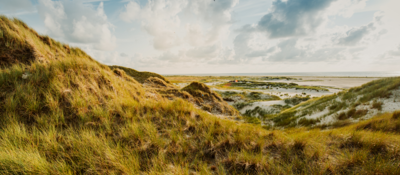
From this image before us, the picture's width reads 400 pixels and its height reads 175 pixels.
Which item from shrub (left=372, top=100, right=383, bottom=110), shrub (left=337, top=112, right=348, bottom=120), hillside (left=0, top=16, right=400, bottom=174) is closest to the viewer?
hillside (left=0, top=16, right=400, bottom=174)

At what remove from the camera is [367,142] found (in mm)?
3299

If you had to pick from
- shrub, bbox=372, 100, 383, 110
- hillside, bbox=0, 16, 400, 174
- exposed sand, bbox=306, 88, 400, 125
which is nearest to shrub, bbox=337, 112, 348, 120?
exposed sand, bbox=306, 88, 400, 125

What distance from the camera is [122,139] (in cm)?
332

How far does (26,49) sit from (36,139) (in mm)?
5139

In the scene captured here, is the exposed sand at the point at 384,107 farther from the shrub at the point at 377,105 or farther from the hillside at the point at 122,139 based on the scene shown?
the hillside at the point at 122,139

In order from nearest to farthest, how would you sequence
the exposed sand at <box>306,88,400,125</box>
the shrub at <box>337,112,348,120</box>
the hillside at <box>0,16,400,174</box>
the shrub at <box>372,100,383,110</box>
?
the hillside at <box>0,16,400,174</box> → the exposed sand at <box>306,88,400,125</box> → the shrub at <box>372,100,383,110</box> → the shrub at <box>337,112,348,120</box>

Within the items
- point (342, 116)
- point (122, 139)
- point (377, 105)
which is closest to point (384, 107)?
point (377, 105)

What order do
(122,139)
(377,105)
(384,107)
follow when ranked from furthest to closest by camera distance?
(377,105)
(384,107)
(122,139)

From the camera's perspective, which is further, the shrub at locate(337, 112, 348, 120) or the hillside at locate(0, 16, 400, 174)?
the shrub at locate(337, 112, 348, 120)

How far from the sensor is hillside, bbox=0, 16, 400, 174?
2.54 meters

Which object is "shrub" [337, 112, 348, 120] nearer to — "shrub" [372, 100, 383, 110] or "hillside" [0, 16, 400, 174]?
"shrub" [372, 100, 383, 110]

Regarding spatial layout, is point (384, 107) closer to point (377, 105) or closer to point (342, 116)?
point (377, 105)

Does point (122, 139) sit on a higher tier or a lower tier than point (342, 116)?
higher

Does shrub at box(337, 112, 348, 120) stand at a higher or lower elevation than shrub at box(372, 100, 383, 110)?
lower
